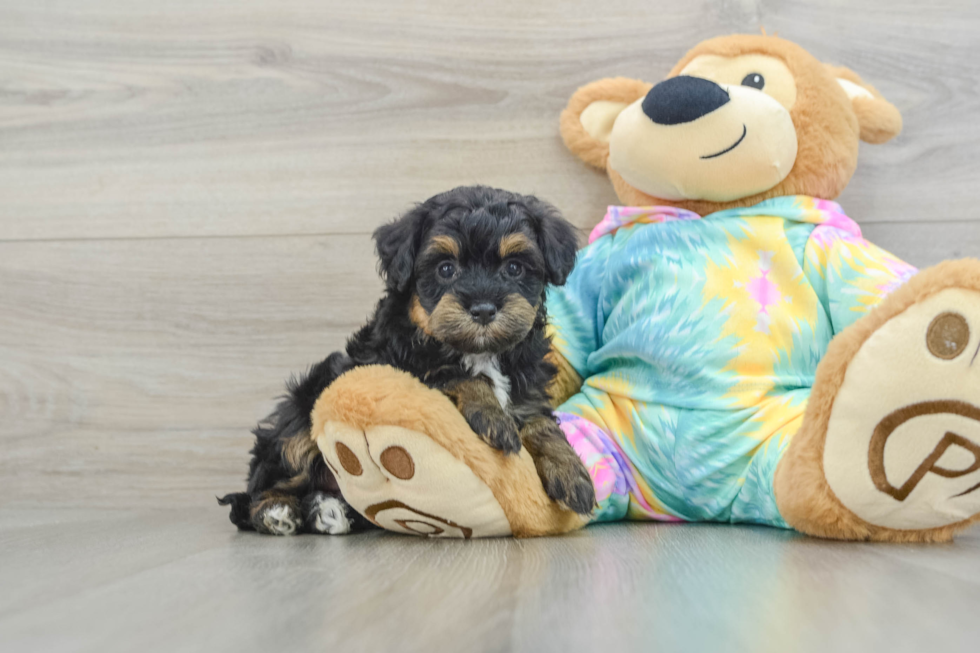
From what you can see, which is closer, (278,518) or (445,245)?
(445,245)

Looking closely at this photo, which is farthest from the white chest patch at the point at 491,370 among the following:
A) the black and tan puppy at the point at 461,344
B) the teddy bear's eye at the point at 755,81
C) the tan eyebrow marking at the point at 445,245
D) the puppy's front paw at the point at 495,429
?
the teddy bear's eye at the point at 755,81

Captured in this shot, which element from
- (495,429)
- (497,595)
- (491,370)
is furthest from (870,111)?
(497,595)

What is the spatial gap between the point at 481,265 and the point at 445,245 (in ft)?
0.26

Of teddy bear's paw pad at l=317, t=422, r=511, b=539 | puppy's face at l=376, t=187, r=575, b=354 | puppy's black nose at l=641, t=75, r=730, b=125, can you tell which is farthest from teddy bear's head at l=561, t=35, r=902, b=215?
teddy bear's paw pad at l=317, t=422, r=511, b=539

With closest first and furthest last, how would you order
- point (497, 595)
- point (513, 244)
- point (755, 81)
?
point (497, 595)
point (513, 244)
point (755, 81)

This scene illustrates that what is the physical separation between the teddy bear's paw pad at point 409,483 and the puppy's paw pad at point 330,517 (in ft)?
0.51

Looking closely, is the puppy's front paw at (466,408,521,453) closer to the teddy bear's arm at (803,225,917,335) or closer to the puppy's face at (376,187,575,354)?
the puppy's face at (376,187,575,354)

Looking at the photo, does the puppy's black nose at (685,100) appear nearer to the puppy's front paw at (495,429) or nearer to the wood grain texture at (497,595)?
the puppy's front paw at (495,429)

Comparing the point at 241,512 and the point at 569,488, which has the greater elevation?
the point at 569,488

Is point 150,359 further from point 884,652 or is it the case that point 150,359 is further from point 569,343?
point 884,652

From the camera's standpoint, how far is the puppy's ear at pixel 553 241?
1.50 meters

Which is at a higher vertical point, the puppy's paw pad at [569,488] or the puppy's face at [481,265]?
the puppy's face at [481,265]

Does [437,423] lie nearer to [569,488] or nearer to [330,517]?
[569,488]

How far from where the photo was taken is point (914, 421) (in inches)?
46.7
